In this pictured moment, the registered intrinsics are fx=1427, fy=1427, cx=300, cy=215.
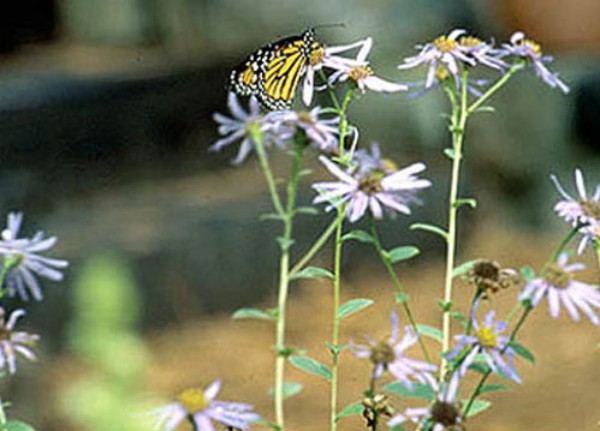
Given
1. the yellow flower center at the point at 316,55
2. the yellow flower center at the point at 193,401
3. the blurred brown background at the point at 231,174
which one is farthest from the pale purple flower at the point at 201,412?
the blurred brown background at the point at 231,174

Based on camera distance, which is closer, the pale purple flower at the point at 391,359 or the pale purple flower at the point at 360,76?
the pale purple flower at the point at 391,359

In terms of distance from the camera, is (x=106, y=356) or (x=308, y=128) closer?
(x=106, y=356)

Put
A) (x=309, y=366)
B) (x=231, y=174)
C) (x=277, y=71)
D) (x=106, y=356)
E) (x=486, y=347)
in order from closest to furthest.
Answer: (x=106, y=356) → (x=486, y=347) → (x=309, y=366) → (x=277, y=71) → (x=231, y=174)

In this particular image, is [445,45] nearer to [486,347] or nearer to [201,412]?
[486,347]

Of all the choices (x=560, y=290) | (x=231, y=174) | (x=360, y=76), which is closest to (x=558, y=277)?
(x=560, y=290)

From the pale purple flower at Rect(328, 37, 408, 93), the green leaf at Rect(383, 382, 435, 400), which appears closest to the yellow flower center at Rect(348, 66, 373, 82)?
the pale purple flower at Rect(328, 37, 408, 93)

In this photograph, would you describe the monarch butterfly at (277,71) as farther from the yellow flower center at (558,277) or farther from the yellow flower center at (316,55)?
the yellow flower center at (558,277)
